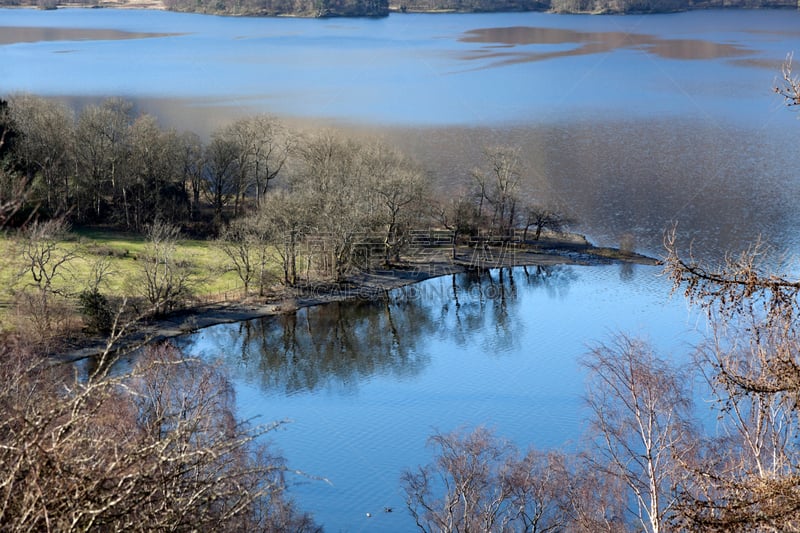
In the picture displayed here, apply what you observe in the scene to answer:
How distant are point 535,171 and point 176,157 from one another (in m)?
16.4

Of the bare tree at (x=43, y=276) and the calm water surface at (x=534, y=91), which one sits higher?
the calm water surface at (x=534, y=91)

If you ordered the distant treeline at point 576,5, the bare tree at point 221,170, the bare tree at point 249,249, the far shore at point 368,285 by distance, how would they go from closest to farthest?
the far shore at point 368,285
the bare tree at point 249,249
the bare tree at point 221,170
the distant treeline at point 576,5

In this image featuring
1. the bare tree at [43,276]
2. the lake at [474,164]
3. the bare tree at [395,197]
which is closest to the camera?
the lake at [474,164]

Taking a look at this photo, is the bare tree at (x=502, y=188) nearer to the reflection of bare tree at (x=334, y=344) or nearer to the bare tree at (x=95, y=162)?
the reflection of bare tree at (x=334, y=344)

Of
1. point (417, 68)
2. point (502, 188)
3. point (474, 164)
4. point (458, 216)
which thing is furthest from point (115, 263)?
point (417, 68)

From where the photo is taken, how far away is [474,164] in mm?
42125

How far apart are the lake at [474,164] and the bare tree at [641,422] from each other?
159cm

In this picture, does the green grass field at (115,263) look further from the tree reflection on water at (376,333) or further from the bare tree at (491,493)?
the bare tree at (491,493)

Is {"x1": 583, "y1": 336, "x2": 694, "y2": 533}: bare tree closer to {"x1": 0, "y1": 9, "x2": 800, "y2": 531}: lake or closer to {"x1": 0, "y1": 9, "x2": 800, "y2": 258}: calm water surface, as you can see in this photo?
{"x1": 0, "y1": 9, "x2": 800, "y2": 531}: lake

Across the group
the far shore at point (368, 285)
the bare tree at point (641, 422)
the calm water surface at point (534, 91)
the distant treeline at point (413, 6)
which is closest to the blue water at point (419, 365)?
the far shore at point (368, 285)

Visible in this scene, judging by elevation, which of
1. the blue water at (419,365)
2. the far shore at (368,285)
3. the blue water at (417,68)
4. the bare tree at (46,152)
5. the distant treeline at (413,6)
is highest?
the distant treeline at (413,6)

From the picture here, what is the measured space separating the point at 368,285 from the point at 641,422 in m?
19.7

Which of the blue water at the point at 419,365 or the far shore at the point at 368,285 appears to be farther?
the far shore at the point at 368,285

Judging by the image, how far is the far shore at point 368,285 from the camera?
2675 cm
